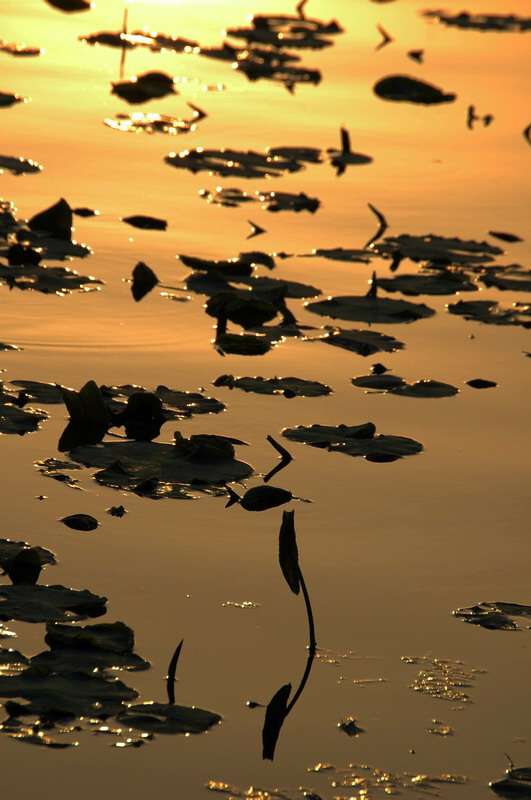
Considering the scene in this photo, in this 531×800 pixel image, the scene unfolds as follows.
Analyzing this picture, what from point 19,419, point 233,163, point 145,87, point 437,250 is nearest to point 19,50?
point 145,87

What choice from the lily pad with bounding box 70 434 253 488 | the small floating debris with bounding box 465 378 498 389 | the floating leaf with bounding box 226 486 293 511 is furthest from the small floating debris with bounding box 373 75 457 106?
the floating leaf with bounding box 226 486 293 511

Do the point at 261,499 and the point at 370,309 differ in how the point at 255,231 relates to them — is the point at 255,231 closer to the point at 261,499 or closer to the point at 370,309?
the point at 370,309

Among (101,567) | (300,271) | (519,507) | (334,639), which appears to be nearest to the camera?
(334,639)

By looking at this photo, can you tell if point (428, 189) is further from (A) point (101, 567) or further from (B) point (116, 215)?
(A) point (101, 567)

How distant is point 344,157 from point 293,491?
3853mm

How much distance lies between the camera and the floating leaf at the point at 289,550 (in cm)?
253

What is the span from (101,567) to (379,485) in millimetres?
854

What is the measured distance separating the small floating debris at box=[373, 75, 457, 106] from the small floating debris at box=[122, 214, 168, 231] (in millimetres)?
3075

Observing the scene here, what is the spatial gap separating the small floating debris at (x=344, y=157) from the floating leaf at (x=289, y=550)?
14.6ft

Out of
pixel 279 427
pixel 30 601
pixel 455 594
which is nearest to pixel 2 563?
pixel 30 601

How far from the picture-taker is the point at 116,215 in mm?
5688

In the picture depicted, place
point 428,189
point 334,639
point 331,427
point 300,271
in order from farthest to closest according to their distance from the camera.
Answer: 1. point 428,189
2. point 300,271
3. point 331,427
4. point 334,639

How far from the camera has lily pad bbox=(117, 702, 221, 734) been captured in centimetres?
236

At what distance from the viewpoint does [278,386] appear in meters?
4.10
